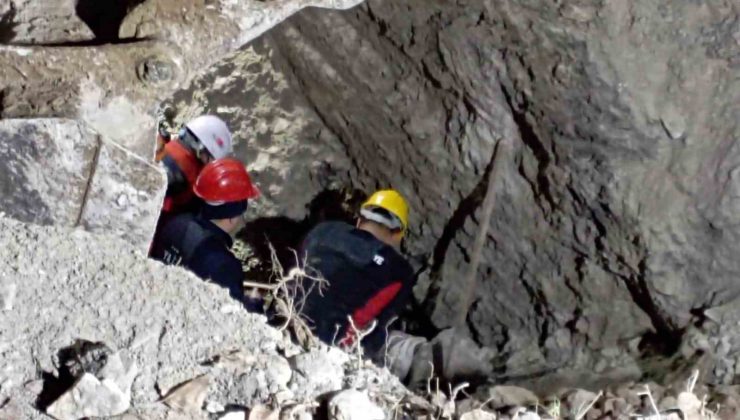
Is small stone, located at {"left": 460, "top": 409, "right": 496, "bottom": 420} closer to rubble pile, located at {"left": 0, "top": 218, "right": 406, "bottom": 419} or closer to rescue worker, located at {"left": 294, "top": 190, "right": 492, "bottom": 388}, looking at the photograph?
rubble pile, located at {"left": 0, "top": 218, "right": 406, "bottom": 419}

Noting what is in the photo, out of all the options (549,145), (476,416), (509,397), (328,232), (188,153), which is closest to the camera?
(476,416)

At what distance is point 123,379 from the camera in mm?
1773

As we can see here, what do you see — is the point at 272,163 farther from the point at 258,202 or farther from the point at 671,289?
the point at 671,289

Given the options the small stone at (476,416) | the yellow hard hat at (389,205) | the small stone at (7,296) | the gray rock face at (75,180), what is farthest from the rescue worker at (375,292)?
the small stone at (7,296)

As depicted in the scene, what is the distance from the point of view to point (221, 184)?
383cm

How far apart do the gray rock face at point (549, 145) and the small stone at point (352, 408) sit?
189 centimetres

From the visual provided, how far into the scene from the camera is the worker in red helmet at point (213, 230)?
3.52 m

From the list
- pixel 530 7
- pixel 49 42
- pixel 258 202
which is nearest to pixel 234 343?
pixel 49 42

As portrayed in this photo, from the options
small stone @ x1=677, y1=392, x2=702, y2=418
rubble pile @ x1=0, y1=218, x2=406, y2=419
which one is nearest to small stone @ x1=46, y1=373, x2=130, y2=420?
rubble pile @ x1=0, y1=218, x2=406, y2=419

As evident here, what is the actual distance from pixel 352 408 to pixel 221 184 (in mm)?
2094

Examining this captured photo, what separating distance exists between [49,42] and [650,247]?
2.36 m

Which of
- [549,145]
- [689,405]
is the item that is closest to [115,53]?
[689,405]

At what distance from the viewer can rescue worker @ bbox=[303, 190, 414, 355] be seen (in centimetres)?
375

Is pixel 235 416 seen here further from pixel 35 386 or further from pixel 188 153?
pixel 188 153
